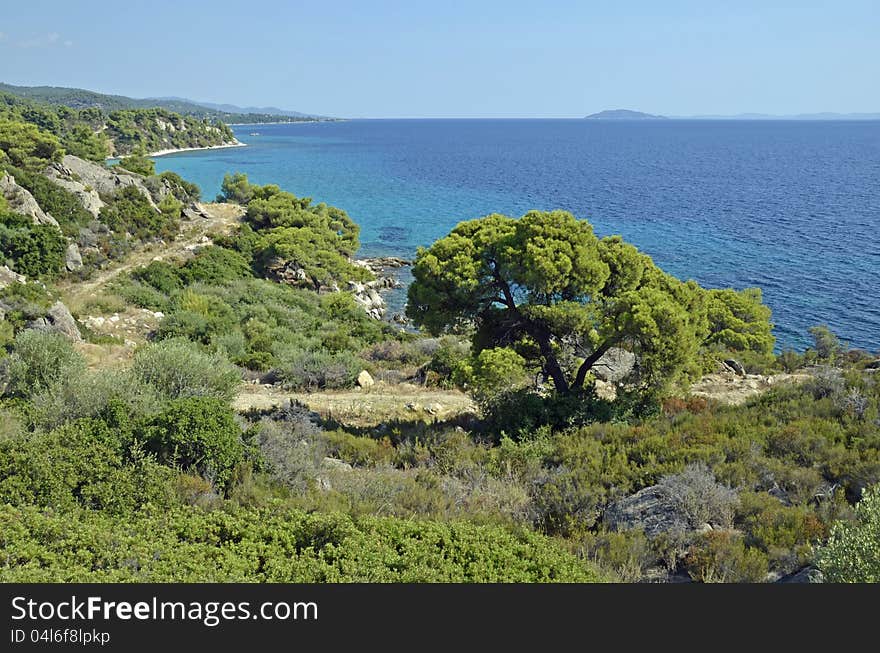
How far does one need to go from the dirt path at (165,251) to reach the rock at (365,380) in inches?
577

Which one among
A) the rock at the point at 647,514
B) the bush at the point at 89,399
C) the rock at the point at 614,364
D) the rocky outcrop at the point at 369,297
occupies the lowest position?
the rocky outcrop at the point at 369,297

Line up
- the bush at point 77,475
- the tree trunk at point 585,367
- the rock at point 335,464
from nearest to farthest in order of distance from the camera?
the bush at point 77,475 < the rock at point 335,464 < the tree trunk at point 585,367

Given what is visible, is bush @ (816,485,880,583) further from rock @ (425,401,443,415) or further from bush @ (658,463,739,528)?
rock @ (425,401,443,415)

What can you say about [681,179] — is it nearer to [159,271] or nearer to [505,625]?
[159,271]

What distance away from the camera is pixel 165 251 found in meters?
38.2

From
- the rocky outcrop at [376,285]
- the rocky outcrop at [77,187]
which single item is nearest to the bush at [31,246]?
the rocky outcrop at [77,187]

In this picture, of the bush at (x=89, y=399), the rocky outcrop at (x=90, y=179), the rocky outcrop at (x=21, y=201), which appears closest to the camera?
the bush at (x=89, y=399)

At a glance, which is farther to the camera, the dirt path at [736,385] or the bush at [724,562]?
the dirt path at [736,385]

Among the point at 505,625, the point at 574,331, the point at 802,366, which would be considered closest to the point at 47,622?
the point at 505,625

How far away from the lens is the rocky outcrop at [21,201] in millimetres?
32406

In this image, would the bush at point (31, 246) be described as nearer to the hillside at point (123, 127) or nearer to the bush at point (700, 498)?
the bush at point (700, 498)

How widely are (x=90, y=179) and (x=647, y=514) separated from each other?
4879cm

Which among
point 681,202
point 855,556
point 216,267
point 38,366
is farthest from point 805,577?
point 681,202

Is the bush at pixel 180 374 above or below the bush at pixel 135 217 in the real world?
below
